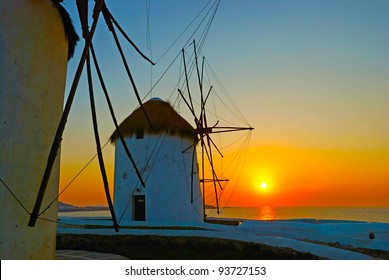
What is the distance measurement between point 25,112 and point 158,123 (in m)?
9.36

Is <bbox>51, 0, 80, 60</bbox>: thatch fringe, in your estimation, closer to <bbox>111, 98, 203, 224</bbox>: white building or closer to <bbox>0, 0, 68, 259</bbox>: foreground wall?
<bbox>0, 0, 68, 259</bbox>: foreground wall

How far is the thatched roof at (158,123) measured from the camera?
13562mm

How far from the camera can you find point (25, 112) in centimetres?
423

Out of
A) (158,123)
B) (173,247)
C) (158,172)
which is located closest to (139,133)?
(158,123)

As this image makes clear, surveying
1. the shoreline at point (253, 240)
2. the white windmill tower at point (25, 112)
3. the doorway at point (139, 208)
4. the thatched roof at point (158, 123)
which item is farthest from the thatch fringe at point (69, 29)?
the doorway at point (139, 208)

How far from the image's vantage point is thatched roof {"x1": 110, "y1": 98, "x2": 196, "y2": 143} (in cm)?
1356

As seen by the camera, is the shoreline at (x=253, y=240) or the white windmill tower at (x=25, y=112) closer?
the white windmill tower at (x=25, y=112)

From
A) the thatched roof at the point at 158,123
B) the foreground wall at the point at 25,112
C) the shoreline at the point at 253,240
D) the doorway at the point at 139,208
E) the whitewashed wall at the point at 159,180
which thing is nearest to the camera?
the foreground wall at the point at 25,112

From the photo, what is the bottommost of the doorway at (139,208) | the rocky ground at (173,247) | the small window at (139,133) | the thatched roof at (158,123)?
the rocky ground at (173,247)

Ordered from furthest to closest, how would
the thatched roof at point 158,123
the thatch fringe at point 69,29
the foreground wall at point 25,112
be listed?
the thatched roof at point 158,123, the thatch fringe at point 69,29, the foreground wall at point 25,112

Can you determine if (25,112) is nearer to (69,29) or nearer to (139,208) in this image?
(69,29)

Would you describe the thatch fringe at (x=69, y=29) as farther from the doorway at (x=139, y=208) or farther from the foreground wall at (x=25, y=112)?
the doorway at (x=139, y=208)
